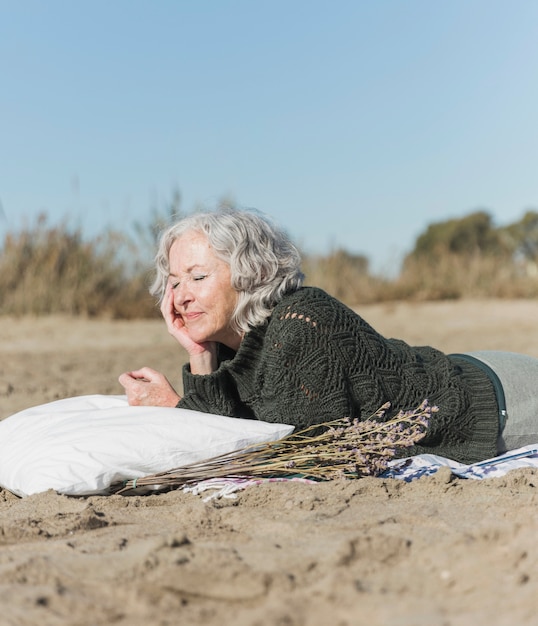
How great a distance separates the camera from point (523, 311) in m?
12.8

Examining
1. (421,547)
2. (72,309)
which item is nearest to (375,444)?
(421,547)

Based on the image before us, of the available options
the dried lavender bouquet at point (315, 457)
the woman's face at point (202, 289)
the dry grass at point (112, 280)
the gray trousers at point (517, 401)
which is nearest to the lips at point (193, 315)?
the woman's face at point (202, 289)

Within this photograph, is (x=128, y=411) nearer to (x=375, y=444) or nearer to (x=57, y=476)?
(x=57, y=476)

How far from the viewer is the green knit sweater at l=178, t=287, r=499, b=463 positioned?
3.55 metres

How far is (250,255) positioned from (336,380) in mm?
701

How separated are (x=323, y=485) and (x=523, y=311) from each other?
33.3 feet

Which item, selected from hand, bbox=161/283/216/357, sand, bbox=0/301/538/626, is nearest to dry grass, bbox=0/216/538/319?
hand, bbox=161/283/216/357

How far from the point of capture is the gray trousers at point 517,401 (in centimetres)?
400

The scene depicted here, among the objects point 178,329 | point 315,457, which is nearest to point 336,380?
point 315,457

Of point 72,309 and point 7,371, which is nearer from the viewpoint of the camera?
point 7,371

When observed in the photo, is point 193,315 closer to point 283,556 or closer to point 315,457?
point 315,457

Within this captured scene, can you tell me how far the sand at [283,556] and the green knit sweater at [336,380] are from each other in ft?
1.27

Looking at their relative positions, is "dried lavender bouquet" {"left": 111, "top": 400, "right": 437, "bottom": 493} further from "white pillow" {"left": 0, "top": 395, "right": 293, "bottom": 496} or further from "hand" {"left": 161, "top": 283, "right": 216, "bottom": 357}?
"hand" {"left": 161, "top": 283, "right": 216, "bottom": 357}

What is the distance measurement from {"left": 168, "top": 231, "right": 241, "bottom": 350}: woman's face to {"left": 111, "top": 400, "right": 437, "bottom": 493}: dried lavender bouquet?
2.05 ft
